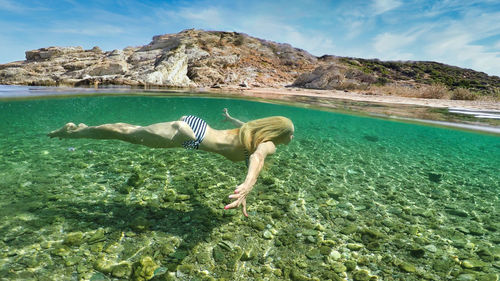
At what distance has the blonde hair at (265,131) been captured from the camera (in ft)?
10.0

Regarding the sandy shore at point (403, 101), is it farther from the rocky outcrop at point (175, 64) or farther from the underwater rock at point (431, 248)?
the underwater rock at point (431, 248)

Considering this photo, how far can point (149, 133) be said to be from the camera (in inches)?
135

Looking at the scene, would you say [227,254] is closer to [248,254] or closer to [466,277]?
[248,254]

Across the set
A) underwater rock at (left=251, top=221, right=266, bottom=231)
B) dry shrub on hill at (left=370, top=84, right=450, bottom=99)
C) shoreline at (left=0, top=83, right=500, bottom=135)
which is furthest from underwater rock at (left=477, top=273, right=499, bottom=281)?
dry shrub on hill at (left=370, top=84, right=450, bottom=99)

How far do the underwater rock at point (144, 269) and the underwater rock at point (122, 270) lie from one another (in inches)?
2.4

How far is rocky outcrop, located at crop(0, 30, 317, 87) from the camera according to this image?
23.5 m

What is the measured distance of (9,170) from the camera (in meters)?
4.89

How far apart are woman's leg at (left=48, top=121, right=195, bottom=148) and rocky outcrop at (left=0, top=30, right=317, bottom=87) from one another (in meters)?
19.7

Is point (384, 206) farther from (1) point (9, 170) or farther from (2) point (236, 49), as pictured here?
(2) point (236, 49)

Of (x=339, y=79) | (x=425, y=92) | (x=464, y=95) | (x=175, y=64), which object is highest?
(x=175, y=64)

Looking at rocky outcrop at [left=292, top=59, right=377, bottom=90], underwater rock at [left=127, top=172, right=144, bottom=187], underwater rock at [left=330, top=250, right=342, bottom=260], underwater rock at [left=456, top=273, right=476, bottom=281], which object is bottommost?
underwater rock at [left=456, top=273, right=476, bottom=281]

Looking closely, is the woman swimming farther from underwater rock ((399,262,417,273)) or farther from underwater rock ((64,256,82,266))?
underwater rock ((399,262,417,273))

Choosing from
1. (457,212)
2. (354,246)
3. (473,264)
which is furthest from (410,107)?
(354,246)

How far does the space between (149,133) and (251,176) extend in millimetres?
1861
